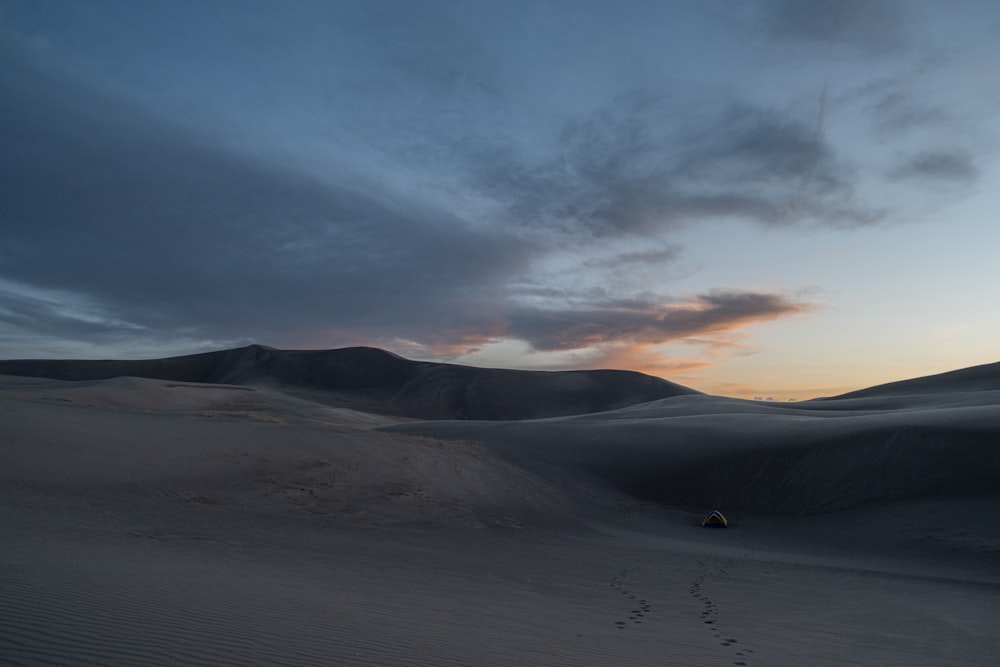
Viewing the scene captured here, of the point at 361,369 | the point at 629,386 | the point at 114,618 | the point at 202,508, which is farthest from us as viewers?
the point at 361,369

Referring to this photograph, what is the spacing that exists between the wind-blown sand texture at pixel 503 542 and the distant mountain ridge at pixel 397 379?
53635 millimetres

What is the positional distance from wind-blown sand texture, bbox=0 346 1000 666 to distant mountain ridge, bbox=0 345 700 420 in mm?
53635

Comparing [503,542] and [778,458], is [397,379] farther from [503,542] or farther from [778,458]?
[503,542]

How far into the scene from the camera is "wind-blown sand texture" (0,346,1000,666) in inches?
233

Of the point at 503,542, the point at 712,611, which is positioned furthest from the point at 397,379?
the point at 712,611

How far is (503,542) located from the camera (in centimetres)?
1496

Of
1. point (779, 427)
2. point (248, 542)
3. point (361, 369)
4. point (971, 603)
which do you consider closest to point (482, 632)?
point (248, 542)

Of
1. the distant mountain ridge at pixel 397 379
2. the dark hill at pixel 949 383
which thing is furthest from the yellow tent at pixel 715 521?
the distant mountain ridge at pixel 397 379

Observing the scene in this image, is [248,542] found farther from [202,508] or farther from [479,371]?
[479,371]

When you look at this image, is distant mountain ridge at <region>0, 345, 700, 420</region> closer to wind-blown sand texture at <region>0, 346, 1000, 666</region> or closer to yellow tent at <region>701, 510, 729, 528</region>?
wind-blown sand texture at <region>0, 346, 1000, 666</region>

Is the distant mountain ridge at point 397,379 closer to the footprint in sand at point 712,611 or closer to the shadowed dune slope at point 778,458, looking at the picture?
the shadowed dune slope at point 778,458

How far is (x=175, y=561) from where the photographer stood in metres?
8.59

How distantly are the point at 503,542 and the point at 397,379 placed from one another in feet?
273

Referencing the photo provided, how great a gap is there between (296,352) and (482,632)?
334 ft
